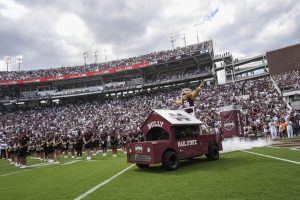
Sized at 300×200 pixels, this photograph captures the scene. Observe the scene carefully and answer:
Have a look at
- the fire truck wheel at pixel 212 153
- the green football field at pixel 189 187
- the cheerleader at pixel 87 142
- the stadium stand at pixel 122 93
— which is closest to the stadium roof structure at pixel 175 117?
the fire truck wheel at pixel 212 153

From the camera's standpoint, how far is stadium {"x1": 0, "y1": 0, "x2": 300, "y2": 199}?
824 centimetres

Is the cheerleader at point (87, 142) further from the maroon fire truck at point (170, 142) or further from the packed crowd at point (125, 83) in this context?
the packed crowd at point (125, 83)

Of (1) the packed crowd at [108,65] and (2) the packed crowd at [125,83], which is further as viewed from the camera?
(1) the packed crowd at [108,65]

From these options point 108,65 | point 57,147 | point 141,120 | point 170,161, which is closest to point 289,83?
point 141,120

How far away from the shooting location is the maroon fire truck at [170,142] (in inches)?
447

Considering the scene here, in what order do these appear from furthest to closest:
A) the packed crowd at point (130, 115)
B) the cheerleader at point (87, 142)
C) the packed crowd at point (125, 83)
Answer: the packed crowd at point (125, 83), the packed crowd at point (130, 115), the cheerleader at point (87, 142)

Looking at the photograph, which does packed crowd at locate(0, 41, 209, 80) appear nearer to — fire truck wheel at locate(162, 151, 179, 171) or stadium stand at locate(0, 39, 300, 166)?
stadium stand at locate(0, 39, 300, 166)

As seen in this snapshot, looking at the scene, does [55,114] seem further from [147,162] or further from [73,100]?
[147,162]

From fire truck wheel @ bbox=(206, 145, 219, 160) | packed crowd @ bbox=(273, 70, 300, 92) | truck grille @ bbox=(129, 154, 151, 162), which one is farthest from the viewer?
packed crowd @ bbox=(273, 70, 300, 92)

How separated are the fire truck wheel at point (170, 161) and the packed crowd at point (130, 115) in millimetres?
11184

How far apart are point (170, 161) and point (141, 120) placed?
3201cm

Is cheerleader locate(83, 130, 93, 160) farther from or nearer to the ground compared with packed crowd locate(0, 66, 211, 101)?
nearer to the ground

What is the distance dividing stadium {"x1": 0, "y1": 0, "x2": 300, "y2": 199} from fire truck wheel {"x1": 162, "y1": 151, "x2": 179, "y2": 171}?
50 centimetres

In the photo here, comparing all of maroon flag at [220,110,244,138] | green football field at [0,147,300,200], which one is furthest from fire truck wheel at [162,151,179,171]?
maroon flag at [220,110,244,138]
